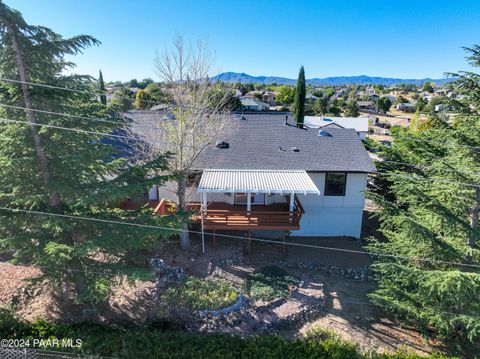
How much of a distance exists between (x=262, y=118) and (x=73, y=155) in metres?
17.3

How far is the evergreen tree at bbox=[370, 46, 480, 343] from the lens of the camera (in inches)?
378

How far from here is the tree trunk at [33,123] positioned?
27.5 feet

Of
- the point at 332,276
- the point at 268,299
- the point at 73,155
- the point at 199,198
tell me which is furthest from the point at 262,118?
the point at 73,155

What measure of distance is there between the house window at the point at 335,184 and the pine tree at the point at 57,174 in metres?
11.1

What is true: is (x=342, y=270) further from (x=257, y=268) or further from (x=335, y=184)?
(x=335, y=184)

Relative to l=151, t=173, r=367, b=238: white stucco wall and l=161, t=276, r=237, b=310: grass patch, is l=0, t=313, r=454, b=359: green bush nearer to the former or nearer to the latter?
l=161, t=276, r=237, b=310: grass patch

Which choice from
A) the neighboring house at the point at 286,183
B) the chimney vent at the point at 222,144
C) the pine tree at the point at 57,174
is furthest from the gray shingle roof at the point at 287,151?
the pine tree at the point at 57,174

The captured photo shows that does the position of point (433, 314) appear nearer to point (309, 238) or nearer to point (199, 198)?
point (309, 238)

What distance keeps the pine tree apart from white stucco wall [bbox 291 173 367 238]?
34.8 feet

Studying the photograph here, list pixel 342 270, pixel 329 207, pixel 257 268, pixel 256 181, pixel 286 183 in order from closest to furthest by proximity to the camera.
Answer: pixel 257 268
pixel 342 270
pixel 286 183
pixel 256 181
pixel 329 207

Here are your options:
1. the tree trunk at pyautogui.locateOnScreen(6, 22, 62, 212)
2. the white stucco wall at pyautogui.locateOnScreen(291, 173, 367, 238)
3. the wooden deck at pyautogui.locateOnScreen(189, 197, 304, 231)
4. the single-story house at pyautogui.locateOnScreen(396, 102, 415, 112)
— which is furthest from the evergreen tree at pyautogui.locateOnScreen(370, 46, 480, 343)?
the single-story house at pyautogui.locateOnScreen(396, 102, 415, 112)

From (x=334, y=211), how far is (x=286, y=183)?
4561 millimetres

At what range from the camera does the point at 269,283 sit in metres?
14.0

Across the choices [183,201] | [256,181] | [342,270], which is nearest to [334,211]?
[342,270]
